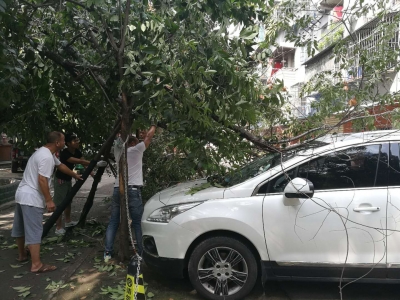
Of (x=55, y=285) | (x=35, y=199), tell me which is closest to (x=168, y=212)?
(x=55, y=285)

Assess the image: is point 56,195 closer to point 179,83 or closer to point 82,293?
point 82,293

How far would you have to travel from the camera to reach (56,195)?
6.41 m

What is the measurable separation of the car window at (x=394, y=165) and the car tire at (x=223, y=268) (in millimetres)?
1598

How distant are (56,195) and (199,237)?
3.57m

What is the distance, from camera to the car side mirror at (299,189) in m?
3.60

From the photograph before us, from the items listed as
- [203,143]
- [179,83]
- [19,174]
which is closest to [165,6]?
[179,83]

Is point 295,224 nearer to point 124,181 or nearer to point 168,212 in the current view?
point 168,212

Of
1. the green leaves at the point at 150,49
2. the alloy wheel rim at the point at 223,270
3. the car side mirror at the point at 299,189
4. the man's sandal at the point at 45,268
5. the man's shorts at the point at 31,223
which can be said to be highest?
the green leaves at the point at 150,49

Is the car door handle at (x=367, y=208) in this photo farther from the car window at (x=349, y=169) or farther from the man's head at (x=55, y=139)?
the man's head at (x=55, y=139)

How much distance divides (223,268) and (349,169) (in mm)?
1654

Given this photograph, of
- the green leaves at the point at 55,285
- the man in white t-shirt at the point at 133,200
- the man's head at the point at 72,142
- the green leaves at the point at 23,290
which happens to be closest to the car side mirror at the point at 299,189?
the man in white t-shirt at the point at 133,200

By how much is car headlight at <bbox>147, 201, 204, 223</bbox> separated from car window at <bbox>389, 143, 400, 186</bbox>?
196 cm

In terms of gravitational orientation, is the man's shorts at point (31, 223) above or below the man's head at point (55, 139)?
below

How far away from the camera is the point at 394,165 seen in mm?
3773
